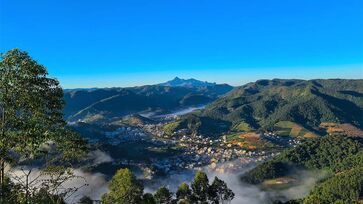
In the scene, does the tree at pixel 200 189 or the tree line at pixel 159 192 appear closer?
the tree line at pixel 159 192

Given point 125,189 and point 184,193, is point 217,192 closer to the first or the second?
point 184,193

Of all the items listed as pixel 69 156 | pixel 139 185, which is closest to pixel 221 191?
pixel 139 185

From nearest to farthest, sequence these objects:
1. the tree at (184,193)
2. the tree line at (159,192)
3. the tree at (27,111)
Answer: the tree at (27,111), the tree line at (159,192), the tree at (184,193)

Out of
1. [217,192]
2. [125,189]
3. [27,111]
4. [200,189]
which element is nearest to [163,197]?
[200,189]

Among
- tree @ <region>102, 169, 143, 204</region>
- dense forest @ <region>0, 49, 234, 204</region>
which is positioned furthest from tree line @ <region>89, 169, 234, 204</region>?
dense forest @ <region>0, 49, 234, 204</region>

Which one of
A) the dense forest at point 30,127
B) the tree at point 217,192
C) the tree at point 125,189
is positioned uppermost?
the dense forest at point 30,127

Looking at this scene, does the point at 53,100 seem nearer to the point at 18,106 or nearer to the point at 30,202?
the point at 18,106

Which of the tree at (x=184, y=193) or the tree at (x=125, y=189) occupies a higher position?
the tree at (x=125, y=189)

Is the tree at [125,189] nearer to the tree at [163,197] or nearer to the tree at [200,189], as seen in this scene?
the tree at [163,197]

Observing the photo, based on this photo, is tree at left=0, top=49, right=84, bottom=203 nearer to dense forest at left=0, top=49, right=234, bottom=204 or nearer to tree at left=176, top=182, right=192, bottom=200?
dense forest at left=0, top=49, right=234, bottom=204

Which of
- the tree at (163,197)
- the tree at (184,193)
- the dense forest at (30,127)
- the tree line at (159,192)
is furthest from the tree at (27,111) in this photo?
the tree at (184,193)
